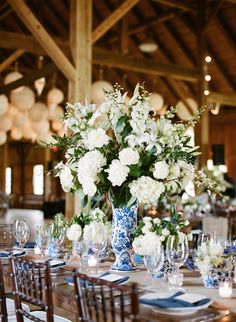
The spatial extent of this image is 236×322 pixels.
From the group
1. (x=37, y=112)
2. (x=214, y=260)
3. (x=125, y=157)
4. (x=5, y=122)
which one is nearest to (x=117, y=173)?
(x=125, y=157)

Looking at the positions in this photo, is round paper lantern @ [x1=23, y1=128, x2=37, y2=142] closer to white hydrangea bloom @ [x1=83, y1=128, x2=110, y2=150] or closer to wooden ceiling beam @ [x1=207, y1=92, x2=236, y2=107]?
wooden ceiling beam @ [x1=207, y1=92, x2=236, y2=107]

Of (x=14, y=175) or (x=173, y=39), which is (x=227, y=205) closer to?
(x=173, y=39)

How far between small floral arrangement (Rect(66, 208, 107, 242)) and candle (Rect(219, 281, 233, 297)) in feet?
3.07

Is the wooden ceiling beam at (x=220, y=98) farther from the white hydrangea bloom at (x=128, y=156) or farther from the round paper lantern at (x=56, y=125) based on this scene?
the white hydrangea bloom at (x=128, y=156)

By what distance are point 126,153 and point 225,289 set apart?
973mm

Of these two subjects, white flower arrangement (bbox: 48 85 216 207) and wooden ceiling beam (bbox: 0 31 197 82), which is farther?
wooden ceiling beam (bbox: 0 31 197 82)

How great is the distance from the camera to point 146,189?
324 centimetres

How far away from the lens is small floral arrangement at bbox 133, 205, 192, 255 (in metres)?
3.14

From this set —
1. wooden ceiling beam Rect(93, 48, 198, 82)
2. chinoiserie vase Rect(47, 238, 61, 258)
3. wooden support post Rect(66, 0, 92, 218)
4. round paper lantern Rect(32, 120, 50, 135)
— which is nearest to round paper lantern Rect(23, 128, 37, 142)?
round paper lantern Rect(32, 120, 50, 135)

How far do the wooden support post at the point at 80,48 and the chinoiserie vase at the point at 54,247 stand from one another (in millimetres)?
3262

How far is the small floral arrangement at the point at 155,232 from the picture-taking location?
123 inches

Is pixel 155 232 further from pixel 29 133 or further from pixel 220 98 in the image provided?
pixel 220 98

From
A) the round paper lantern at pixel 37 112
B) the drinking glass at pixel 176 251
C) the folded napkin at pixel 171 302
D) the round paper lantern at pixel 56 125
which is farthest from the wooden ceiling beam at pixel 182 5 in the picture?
the folded napkin at pixel 171 302

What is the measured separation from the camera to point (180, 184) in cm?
350
